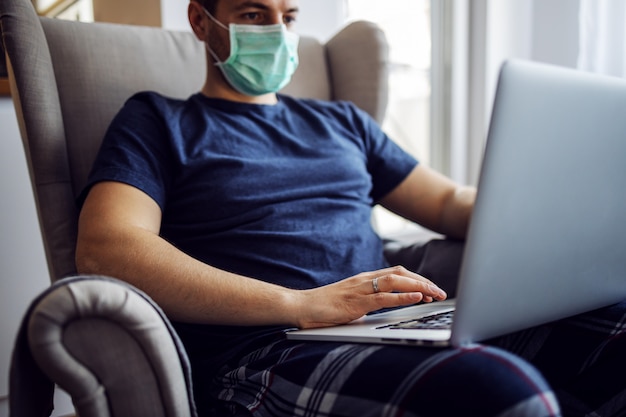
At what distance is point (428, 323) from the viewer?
0.71m

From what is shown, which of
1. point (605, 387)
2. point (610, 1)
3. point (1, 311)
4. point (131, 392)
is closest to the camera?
point (131, 392)

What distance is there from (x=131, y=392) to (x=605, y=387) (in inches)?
24.1

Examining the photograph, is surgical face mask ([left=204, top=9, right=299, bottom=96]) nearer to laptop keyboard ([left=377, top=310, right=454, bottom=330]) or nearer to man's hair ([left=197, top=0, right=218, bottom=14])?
man's hair ([left=197, top=0, right=218, bottom=14])

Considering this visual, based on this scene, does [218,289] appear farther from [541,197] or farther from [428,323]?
[541,197]

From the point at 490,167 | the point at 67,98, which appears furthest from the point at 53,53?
the point at 490,167

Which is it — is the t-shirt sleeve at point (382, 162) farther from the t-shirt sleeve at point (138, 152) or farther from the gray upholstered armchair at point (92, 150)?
the t-shirt sleeve at point (138, 152)

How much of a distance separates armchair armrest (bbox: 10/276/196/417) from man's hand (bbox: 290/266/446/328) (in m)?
0.22

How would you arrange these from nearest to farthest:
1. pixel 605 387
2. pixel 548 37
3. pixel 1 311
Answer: pixel 605 387 → pixel 1 311 → pixel 548 37

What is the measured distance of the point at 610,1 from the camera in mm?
1659

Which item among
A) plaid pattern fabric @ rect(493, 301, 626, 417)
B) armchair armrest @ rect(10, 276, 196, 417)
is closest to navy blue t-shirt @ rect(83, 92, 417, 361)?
armchair armrest @ rect(10, 276, 196, 417)

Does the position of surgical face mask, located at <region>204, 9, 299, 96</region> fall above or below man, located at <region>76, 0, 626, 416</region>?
above

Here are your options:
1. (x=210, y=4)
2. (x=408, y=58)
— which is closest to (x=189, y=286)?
(x=210, y=4)

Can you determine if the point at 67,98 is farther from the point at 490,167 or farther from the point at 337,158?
the point at 490,167

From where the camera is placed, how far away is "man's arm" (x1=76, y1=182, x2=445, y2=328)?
81cm
